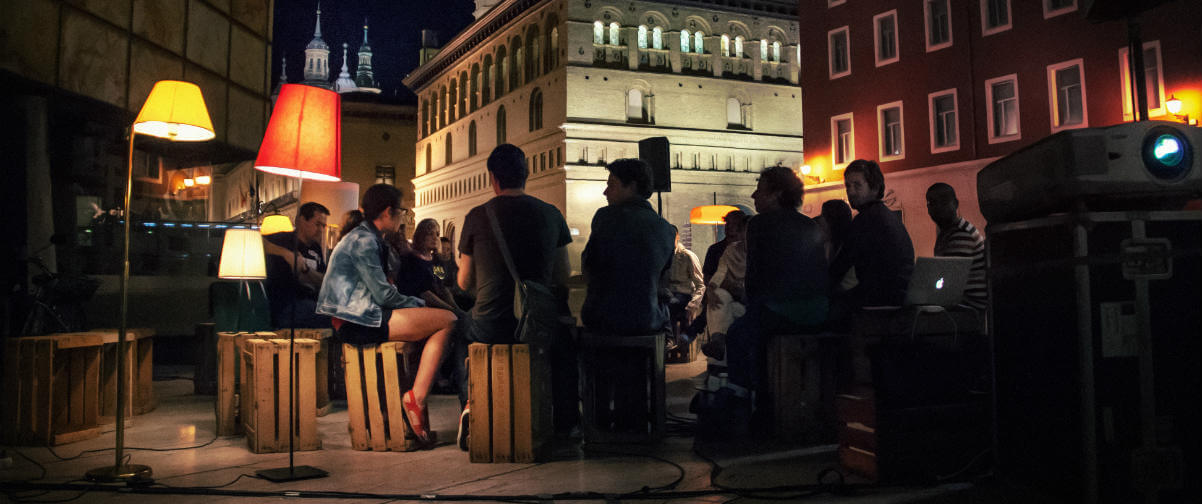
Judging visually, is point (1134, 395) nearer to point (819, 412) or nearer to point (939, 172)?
point (819, 412)

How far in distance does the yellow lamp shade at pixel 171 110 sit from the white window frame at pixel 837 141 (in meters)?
22.9

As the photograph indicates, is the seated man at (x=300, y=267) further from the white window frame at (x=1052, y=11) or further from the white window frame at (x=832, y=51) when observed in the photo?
the white window frame at (x=832, y=51)

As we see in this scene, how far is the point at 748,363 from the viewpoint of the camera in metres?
5.38

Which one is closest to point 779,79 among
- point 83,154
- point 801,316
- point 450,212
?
point 450,212

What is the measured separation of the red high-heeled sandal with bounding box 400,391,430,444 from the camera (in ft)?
16.9

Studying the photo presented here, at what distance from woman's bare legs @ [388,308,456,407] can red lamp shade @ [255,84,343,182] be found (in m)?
1.05

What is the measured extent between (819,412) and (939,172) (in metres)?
19.4

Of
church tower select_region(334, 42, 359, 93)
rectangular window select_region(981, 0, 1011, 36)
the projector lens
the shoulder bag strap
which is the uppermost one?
church tower select_region(334, 42, 359, 93)

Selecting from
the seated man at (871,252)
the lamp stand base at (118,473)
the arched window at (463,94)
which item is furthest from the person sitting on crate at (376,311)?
the arched window at (463,94)

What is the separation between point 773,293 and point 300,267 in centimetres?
426

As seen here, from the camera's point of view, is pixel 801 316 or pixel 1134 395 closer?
pixel 1134 395

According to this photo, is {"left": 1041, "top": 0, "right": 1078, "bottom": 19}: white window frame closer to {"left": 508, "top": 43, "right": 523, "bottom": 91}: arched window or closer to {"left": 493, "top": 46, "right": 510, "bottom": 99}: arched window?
{"left": 508, "top": 43, "right": 523, "bottom": 91}: arched window

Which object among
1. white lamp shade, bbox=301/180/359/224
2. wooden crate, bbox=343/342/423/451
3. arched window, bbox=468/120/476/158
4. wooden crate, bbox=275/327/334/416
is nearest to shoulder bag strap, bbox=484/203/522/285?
wooden crate, bbox=343/342/423/451

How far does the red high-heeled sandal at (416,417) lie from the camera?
516cm
